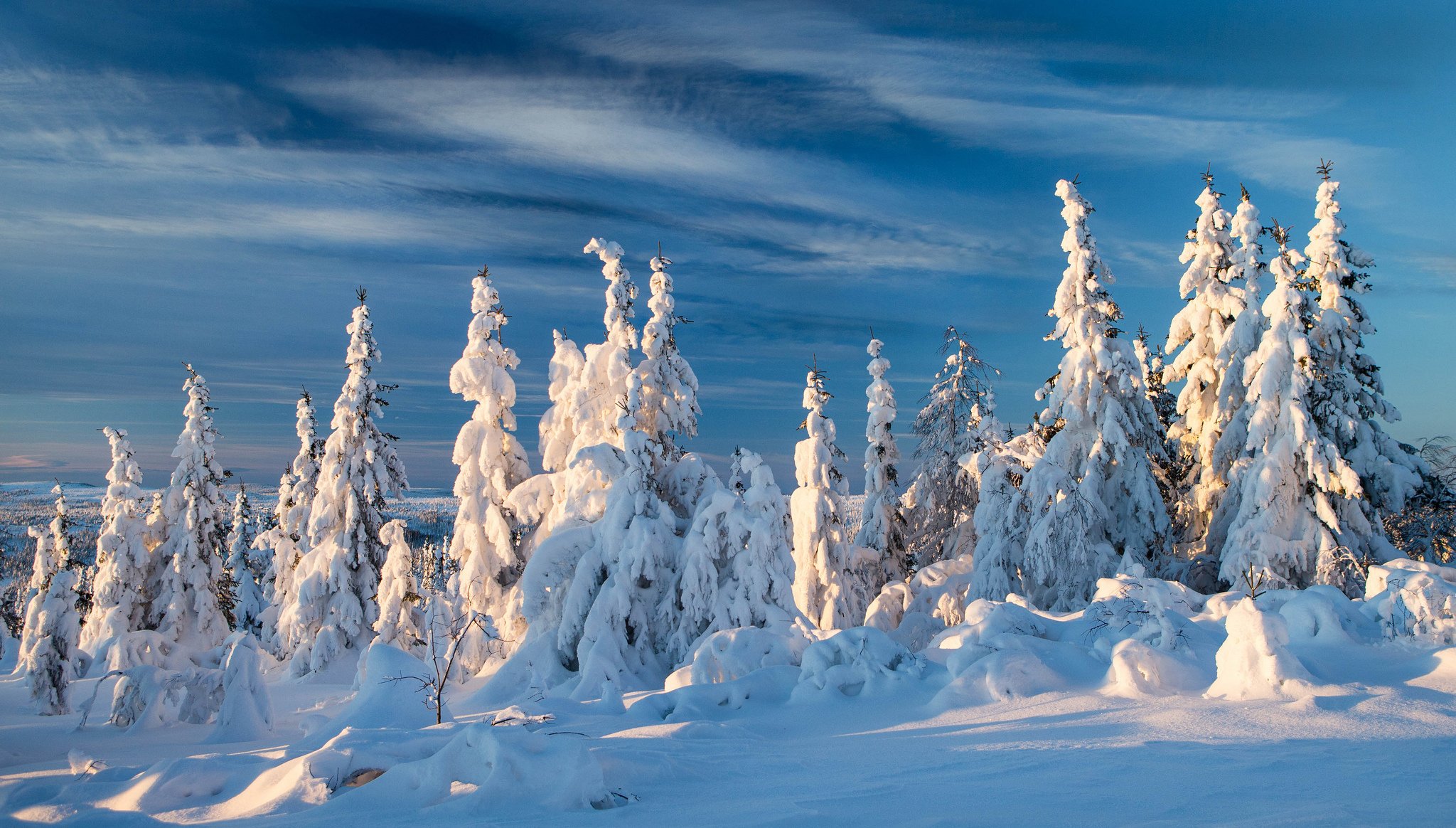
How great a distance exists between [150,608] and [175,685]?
18066 mm

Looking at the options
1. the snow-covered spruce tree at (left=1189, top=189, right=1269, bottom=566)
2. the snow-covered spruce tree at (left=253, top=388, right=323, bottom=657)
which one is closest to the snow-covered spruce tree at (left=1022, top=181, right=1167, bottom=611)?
the snow-covered spruce tree at (left=1189, top=189, right=1269, bottom=566)

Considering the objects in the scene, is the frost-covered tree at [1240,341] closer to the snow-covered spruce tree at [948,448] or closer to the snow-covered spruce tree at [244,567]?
the snow-covered spruce tree at [948,448]

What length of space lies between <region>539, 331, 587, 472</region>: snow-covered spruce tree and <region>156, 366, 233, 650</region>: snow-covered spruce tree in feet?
54.7

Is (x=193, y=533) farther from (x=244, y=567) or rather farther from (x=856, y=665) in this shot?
(x=856, y=665)

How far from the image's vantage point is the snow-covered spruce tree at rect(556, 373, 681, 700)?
713 inches

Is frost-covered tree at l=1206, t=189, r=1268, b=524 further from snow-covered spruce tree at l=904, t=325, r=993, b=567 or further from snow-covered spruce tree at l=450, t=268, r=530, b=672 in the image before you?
snow-covered spruce tree at l=450, t=268, r=530, b=672

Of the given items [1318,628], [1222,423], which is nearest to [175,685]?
[1318,628]

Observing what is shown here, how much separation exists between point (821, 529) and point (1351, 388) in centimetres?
1437

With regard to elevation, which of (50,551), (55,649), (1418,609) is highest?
(50,551)

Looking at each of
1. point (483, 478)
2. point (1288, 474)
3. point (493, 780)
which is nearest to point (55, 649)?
point (483, 478)

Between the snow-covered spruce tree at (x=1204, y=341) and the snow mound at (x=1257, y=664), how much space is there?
16.7 metres

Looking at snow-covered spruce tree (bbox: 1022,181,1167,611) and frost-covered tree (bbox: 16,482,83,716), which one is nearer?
snow-covered spruce tree (bbox: 1022,181,1167,611)

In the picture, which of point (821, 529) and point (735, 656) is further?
point (821, 529)

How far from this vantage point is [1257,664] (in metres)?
8.07
